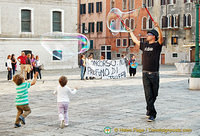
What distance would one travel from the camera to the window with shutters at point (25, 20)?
121 feet

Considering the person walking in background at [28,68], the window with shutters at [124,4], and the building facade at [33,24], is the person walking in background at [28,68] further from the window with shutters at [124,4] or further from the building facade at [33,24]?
the window with shutters at [124,4]

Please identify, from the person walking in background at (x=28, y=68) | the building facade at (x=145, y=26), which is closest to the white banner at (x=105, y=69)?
the person walking in background at (x=28, y=68)

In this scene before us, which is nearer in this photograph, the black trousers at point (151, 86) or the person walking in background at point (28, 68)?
the black trousers at point (151, 86)

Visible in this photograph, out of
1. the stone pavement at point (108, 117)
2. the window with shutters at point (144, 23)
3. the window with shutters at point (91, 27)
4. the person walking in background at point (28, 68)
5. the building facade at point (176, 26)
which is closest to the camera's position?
the stone pavement at point (108, 117)

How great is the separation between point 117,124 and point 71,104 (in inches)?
152

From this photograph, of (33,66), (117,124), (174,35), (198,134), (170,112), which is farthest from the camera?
(174,35)

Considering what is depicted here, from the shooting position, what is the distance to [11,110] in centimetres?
1086

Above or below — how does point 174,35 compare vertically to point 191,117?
above

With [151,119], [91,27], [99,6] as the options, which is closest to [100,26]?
[91,27]

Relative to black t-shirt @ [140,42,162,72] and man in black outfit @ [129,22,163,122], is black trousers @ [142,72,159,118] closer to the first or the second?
man in black outfit @ [129,22,163,122]

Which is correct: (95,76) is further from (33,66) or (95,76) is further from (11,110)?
(11,110)

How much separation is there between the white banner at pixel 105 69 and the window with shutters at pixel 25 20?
1394 centimetres

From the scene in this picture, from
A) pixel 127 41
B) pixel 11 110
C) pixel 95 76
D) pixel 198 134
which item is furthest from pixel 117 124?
pixel 127 41

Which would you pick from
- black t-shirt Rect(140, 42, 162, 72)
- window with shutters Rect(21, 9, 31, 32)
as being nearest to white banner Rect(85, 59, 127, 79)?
window with shutters Rect(21, 9, 31, 32)
